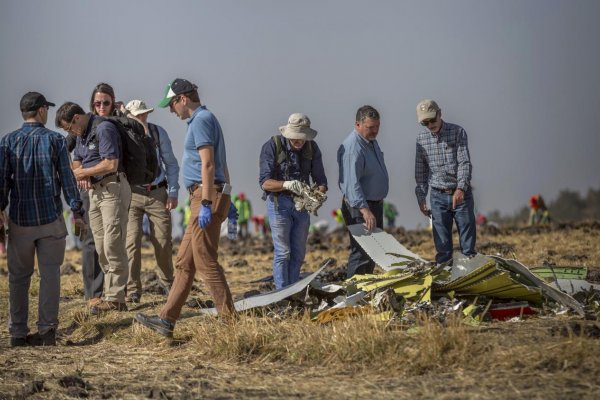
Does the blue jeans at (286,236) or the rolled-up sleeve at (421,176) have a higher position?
the rolled-up sleeve at (421,176)

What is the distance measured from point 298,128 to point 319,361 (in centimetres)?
330

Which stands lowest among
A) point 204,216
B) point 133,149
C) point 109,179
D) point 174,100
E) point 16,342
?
point 16,342

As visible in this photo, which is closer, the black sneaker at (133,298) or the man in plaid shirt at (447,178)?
the man in plaid shirt at (447,178)

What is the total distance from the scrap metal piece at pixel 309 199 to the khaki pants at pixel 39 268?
2163 millimetres

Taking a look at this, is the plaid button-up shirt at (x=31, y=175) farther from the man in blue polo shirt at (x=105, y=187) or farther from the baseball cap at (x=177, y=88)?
the baseball cap at (x=177, y=88)

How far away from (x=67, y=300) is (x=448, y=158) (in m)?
4.56

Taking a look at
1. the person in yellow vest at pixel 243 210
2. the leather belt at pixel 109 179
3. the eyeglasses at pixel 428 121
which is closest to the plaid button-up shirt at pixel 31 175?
the leather belt at pixel 109 179

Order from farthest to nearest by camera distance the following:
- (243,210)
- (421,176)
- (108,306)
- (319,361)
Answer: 1. (243,210)
2. (421,176)
3. (108,306)
4. (319,361)

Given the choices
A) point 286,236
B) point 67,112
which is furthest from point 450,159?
point 67,112

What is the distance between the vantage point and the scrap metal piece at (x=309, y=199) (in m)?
9.38

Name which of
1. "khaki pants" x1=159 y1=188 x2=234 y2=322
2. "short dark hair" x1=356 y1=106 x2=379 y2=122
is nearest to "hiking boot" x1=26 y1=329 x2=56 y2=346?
"khaki pants" x1=159 y1=188 x2=234 y2=322

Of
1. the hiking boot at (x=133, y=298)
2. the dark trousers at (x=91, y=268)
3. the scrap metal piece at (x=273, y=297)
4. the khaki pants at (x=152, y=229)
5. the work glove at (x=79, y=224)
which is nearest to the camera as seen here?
the scrap metal piece at (x=273, y=297)

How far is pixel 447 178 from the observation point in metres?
10.0

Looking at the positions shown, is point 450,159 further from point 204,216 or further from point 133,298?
point 133,298
